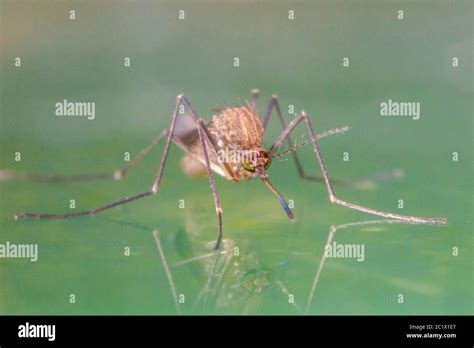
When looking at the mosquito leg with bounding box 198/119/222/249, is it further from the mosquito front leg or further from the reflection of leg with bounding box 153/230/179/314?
the mosquito front leg

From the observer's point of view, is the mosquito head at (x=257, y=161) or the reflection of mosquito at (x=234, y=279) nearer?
the reflection of mosquito at (x=234, y=279)

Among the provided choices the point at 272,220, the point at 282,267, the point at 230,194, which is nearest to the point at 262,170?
the point at 272,220

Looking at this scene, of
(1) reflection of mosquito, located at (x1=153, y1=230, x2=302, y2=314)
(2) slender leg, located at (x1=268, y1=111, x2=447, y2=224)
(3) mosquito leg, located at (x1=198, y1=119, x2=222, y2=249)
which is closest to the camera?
(1) reflection of mosquito, located at (x1=153, y1=230, x2=302, y2=314)

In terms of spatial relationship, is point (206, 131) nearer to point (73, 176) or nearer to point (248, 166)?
point (248, 166)

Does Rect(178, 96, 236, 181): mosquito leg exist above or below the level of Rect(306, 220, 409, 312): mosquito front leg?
above

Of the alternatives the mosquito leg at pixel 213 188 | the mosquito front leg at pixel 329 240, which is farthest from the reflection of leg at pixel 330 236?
the mosquito leg at pixel 213 188

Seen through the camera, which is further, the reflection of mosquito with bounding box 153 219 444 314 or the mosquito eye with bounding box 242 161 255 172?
the mosquito eye with bounding box 242 161 255 172

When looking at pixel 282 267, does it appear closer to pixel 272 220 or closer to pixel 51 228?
pixel 272 220

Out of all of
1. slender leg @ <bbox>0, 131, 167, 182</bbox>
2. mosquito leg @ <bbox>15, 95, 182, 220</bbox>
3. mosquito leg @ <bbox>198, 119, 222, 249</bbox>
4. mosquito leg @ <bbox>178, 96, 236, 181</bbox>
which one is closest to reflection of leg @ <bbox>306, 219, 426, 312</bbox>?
mosquito leg @ <bbox>198, 119, 222, 249</bbox>

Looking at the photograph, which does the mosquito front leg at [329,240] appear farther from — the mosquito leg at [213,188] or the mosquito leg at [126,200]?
the mosquito leg at [126,200]
